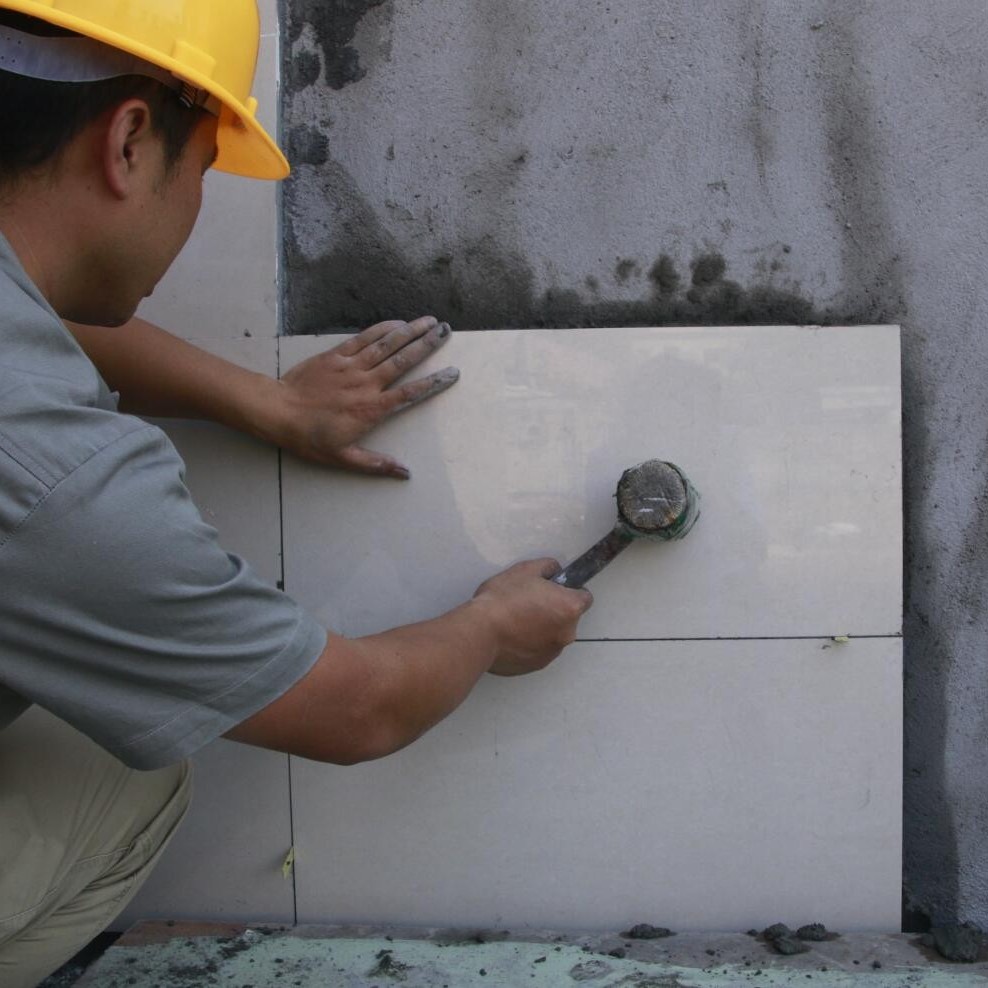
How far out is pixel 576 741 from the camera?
1.88 meters

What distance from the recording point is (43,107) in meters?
1.21

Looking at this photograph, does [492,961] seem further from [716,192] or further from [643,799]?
[716,192]

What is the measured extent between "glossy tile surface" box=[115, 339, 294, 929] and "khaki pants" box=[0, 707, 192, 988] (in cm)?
25

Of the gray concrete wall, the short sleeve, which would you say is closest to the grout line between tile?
the gray concrete wall

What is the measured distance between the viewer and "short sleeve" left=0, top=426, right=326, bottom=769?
1.08m

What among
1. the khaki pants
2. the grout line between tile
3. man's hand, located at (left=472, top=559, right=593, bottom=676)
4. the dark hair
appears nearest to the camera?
the dark hair

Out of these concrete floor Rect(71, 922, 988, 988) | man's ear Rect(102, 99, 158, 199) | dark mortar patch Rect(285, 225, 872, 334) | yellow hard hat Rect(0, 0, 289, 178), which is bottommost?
concrete floor Rect(71, 922, 988, 988)

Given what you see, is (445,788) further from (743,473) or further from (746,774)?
(743,473)

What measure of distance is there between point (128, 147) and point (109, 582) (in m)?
0.56

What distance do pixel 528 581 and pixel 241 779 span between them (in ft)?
2.38

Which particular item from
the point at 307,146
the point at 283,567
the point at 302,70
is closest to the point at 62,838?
the point at 283,567

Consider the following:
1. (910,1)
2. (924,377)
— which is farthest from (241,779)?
(910,1)

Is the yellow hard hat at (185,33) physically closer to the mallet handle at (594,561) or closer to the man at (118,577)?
the man at (118,577)

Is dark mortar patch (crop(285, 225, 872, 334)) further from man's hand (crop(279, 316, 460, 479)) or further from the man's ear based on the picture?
the man's ear
